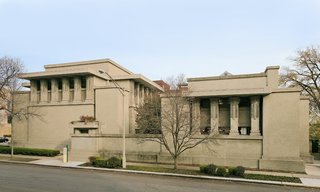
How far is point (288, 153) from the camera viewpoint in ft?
68.1

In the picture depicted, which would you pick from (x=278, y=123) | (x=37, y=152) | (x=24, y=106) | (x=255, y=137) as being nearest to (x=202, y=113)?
(x=255, y=137)

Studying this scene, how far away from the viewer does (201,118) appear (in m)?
23.9

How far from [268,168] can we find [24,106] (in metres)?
32.4

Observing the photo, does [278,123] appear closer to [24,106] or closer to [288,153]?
[288,153]

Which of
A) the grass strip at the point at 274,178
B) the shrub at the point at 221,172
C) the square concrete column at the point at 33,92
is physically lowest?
the grass strip at the point at 274,178

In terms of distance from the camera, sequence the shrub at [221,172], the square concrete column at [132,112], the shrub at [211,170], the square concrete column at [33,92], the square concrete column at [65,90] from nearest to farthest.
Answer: the shrub at [221,172] → the shrub at [211,170] → the square concrete column at [65,90] → the square concrete column at [33,92] → the square concrete column at [132,112]

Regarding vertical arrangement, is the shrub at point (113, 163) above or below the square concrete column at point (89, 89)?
below

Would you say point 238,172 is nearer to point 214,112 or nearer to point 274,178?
point 274,178

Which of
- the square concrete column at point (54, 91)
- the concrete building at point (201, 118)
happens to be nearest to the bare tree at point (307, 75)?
the concrete building at point (201, 118)

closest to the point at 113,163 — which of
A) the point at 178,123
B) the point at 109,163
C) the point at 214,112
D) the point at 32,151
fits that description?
the point at 109,163

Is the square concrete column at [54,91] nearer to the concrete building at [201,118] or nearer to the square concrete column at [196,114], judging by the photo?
the concrete building at [201,118]

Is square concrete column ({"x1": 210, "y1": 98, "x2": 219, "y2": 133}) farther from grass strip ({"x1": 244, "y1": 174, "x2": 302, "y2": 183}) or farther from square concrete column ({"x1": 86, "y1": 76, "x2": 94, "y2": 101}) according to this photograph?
square concrete column ({"x1": 86, "y1": 76, "x2": 94, "y2": 101})

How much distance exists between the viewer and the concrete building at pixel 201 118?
21.3 meters

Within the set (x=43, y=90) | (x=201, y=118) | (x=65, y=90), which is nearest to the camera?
(x=201, y=118)
